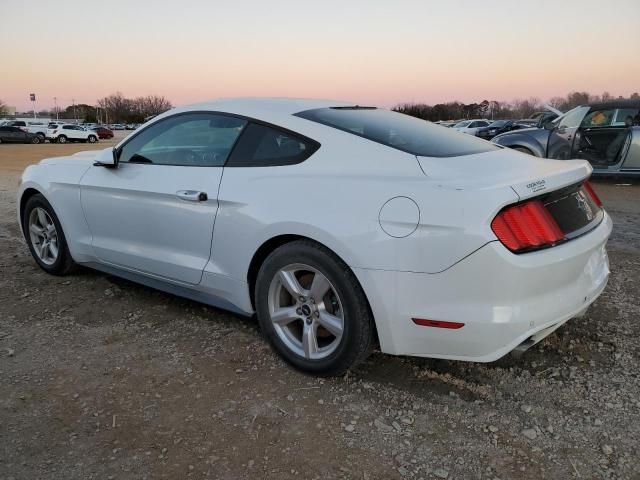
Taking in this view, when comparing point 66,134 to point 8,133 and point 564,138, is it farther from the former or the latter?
point 564,138

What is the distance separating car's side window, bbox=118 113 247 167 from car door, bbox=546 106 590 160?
784cm

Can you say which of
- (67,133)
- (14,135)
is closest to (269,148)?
(14,135)

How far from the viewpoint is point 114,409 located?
2604 mm

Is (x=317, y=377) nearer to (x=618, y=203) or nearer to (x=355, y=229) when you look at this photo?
(x=355, y=229)

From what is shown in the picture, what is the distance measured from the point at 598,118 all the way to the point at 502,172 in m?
8.42

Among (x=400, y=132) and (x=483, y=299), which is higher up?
(x=400, y=132)

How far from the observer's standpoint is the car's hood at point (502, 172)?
238 centimetres

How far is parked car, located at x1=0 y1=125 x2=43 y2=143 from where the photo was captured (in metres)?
35.1

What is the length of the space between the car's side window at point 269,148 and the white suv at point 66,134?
39208mm

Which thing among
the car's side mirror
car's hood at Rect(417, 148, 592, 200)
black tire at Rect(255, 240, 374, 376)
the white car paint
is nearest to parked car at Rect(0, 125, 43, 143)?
the white car paint

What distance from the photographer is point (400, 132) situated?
3080mm

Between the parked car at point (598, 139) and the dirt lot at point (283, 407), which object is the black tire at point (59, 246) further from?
the parked car at point (598, 139)

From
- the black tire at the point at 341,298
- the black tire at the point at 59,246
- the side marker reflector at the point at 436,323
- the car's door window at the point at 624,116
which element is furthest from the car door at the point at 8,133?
the side marker reflector at the point at 436,323

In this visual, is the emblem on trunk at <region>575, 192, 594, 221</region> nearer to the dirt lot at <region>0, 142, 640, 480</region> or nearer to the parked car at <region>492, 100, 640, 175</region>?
the dirt lot at <region>0, 142, 640, 480</region>
